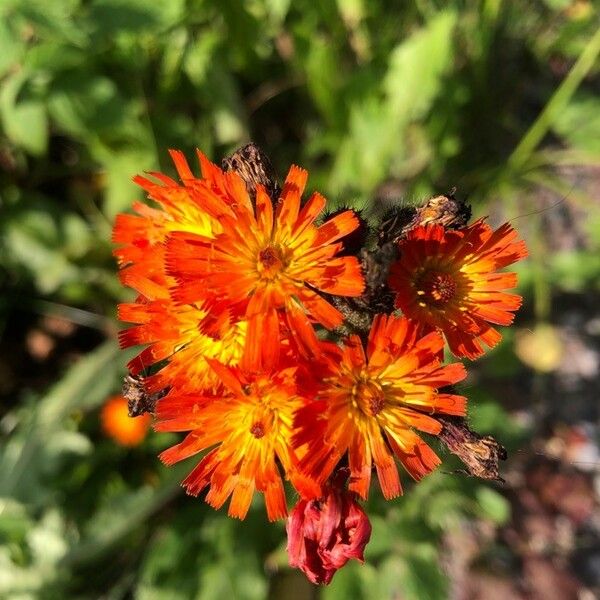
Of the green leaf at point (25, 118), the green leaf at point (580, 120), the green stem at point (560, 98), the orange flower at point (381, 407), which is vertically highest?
the green leaf at point (25, 118)

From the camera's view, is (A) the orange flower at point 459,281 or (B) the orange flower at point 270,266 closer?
(B) the orange flower at point 270,266

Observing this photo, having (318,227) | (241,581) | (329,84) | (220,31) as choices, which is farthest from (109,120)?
(241,581)

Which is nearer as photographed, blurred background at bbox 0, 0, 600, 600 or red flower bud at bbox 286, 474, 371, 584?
red flower bud at bbox 286, 474, 371, 584

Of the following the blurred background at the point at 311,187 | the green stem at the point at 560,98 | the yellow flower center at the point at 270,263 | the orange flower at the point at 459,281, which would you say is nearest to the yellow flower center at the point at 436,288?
the orange flower at the point at 459,281

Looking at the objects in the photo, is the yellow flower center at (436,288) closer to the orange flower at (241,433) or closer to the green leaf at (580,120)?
the orange flower at (241,433)

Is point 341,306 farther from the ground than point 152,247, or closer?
closer

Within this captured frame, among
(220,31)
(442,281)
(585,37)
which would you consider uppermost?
(220,31)

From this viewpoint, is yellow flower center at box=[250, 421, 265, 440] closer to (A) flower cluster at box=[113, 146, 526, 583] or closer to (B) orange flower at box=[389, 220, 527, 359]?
(A) flower cluster at box=[113, 146, 526, 583]

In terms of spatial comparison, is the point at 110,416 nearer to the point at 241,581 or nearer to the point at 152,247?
the point at 241,581

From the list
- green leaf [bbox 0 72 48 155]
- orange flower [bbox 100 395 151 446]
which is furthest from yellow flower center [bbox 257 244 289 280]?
orange flower [bbox 100 395 151 446]
